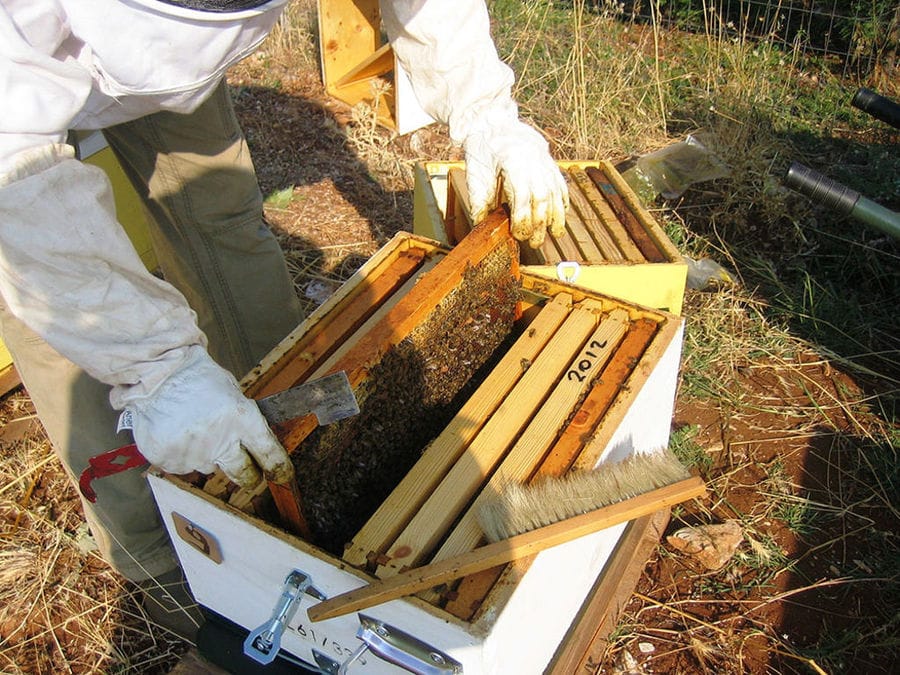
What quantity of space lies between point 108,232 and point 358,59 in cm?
425

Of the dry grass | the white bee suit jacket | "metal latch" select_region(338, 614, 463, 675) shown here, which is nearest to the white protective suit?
the white bee suit jacket

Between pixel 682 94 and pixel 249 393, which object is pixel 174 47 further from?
pixel 682 94

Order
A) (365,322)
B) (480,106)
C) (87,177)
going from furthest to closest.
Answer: (480,106)
(365,322)
(87,177)

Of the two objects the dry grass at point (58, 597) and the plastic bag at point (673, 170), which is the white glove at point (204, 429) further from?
the plastic bag at point (673, 170)

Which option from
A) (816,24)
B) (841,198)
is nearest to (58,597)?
(841,198)

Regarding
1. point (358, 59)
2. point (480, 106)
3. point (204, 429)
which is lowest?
point (358, 59)

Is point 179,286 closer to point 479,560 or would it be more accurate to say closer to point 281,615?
point 281,615

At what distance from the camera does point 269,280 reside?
283 cm

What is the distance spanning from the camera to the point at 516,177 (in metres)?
2.01

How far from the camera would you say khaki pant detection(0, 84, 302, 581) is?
6.81ft

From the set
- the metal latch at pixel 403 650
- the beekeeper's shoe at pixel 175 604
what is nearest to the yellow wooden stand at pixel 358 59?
the beekeeper's shoe at pixel 175 604

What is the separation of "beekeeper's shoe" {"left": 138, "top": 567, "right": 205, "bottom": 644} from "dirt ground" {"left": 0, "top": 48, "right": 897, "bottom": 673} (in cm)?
7

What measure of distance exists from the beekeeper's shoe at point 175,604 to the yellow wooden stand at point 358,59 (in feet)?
10.4

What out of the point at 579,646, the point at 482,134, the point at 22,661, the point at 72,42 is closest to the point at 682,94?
the point at 482,134
